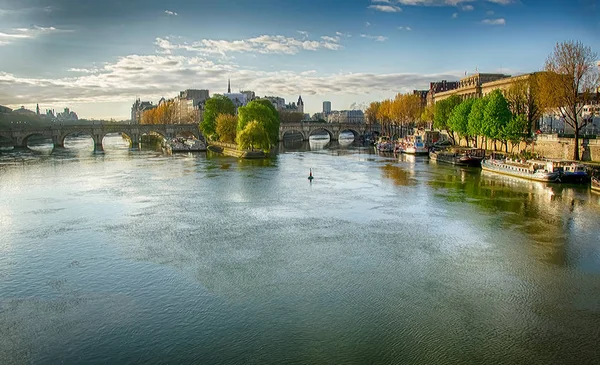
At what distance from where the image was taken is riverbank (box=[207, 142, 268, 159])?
7162 centimetres

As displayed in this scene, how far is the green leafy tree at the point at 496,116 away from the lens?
200 ft

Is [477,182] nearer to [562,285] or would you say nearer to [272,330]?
[562,285]

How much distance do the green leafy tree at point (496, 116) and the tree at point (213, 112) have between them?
54052mm

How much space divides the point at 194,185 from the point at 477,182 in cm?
2504


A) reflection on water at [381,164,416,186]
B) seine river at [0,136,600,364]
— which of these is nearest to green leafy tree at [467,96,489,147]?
reflection on water at [381,164,416,186]

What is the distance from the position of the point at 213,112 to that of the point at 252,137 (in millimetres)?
33598

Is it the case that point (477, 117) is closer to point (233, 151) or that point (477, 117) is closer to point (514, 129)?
point (514, 129)

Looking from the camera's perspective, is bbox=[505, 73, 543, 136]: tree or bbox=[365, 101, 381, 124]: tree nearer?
bbox=[505, 73, 543, 136]: tree

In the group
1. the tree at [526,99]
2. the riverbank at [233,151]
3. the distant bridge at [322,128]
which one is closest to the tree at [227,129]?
the riverbank at [233,151]

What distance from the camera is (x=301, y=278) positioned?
20.7m

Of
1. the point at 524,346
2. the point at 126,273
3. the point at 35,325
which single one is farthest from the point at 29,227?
the point at 524,346

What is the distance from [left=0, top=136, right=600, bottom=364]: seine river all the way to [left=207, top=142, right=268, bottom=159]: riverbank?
105 feet

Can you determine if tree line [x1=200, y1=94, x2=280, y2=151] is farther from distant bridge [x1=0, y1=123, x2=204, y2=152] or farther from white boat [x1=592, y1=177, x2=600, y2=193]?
white boat [x1=592, y1=177, x2=600, y2=193]

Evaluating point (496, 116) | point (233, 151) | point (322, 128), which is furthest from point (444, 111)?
point (322, 128)
